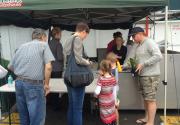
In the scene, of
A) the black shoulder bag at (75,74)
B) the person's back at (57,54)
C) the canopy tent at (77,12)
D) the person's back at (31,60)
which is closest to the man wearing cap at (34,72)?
the person's back at (31,60)

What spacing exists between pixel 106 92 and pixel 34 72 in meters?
1.21

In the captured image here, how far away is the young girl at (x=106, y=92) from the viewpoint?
17.1 feet

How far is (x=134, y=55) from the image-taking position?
19.5 feet

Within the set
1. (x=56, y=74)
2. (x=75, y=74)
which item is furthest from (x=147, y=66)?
(x=56, y=74)

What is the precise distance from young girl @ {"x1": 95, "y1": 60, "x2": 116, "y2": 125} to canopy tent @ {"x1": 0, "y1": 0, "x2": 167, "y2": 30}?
0.94 meters

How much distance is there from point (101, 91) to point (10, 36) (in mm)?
3852

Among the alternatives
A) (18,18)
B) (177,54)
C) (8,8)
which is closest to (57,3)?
(8,8)

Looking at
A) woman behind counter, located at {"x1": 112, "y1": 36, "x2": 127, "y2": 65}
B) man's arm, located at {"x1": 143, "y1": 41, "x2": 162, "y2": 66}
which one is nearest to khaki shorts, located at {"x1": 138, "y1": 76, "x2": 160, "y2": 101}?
man's arm, located at {"x1": 143, "y1": 41, "x2": 162, "y2": 66}

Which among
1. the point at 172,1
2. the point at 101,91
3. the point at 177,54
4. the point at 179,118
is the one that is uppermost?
the point at 172,1

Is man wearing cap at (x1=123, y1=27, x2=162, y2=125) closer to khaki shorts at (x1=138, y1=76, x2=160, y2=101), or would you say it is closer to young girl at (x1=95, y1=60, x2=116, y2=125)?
khaki shorts at (x1=138, y1=76, x2=160, y2=101)

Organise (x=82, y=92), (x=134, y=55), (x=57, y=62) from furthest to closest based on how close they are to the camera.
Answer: (x=57, y=62) → (x=134, y=55) → (x=82, y=92)

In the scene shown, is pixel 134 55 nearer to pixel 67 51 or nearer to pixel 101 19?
pixel 67 51

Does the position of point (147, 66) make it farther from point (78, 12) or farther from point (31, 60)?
point (78, 12)

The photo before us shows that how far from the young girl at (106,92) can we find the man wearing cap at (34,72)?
2.81ft
